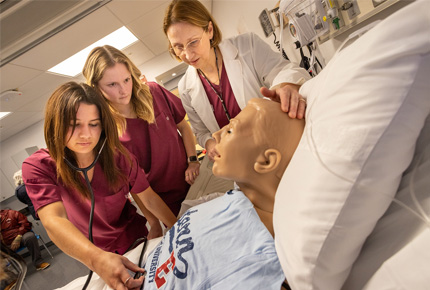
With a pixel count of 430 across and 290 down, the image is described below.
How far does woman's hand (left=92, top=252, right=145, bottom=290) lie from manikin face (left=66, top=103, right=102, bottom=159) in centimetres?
45

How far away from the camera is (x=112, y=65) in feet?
4.09

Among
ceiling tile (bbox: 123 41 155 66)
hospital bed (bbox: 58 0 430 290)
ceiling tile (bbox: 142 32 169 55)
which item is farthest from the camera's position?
ceiling tile (bbox: 123 41 155 66)

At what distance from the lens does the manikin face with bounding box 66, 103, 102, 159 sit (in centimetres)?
94

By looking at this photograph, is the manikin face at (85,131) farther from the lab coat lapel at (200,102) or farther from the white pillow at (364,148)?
the white pillow at (364,148)

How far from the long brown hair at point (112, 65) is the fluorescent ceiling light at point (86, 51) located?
220 centimetres

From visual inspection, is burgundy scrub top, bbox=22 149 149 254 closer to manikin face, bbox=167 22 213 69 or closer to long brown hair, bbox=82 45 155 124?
long brown hair, bbox=82 45 155 124

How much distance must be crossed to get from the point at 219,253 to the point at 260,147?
0.32 m

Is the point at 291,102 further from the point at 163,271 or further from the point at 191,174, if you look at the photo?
the point at 191,174

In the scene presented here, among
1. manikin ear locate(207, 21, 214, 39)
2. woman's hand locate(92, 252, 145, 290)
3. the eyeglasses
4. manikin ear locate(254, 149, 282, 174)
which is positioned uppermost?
manikin ear locate(207, 21, 214, 39)

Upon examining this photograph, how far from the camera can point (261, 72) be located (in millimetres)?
1301

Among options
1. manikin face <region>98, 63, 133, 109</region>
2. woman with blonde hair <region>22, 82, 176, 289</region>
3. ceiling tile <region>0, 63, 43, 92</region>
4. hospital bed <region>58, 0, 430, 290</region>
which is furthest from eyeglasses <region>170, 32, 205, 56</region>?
ceiling tile <region>0, 63, 43, 92</region>

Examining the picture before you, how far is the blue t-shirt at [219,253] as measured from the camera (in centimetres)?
54

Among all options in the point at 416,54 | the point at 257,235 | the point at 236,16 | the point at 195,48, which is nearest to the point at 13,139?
the point at 236,16

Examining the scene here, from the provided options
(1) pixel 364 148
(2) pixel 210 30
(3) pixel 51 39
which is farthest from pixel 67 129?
(3) pixel 51 39
